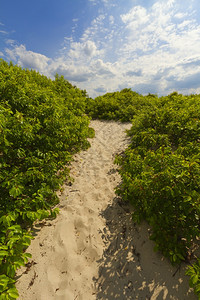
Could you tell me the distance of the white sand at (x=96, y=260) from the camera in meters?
2.52

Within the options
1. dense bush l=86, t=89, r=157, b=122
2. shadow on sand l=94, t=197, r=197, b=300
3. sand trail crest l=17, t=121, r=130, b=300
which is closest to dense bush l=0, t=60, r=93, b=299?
sand trail crest l=17, t=121, r=130, b=300

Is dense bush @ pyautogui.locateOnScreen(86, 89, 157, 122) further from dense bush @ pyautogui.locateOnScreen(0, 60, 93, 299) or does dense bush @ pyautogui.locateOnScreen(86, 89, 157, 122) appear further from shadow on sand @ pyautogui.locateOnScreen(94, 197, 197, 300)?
shadow on sand @ pyautogui.locateOnScreen(94, 197, 197, 300)

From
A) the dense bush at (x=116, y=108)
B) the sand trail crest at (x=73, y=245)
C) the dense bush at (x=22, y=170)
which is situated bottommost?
the sand trail crest at (x=73, y=245)

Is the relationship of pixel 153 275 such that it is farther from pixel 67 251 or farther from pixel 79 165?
pixel 79 165

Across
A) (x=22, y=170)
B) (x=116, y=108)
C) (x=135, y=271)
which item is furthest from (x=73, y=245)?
(x=116, y=108)

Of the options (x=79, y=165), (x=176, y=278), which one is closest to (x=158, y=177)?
(x=176, y=278)

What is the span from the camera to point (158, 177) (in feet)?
9.75

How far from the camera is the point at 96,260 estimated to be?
9.93ft

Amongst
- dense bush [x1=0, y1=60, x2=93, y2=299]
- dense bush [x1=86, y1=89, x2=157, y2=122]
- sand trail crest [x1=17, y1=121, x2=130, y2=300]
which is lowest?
sand trail crest [x1=17, y1=121, x2=130, y2=300]

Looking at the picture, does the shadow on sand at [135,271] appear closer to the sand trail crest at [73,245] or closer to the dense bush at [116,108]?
the sand trail crest at [73,245]

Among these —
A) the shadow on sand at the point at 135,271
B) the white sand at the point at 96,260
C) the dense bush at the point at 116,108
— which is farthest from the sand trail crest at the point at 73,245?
the dense bush at the point at 116,108

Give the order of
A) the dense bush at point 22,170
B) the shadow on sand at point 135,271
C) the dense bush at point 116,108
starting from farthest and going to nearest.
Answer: the dense bush at point 116,108 < the shadow on sand at point 135,271 < the dense bush at point 22,170

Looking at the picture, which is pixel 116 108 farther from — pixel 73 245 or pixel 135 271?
pixel 135 271

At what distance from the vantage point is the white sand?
99.3 inches
